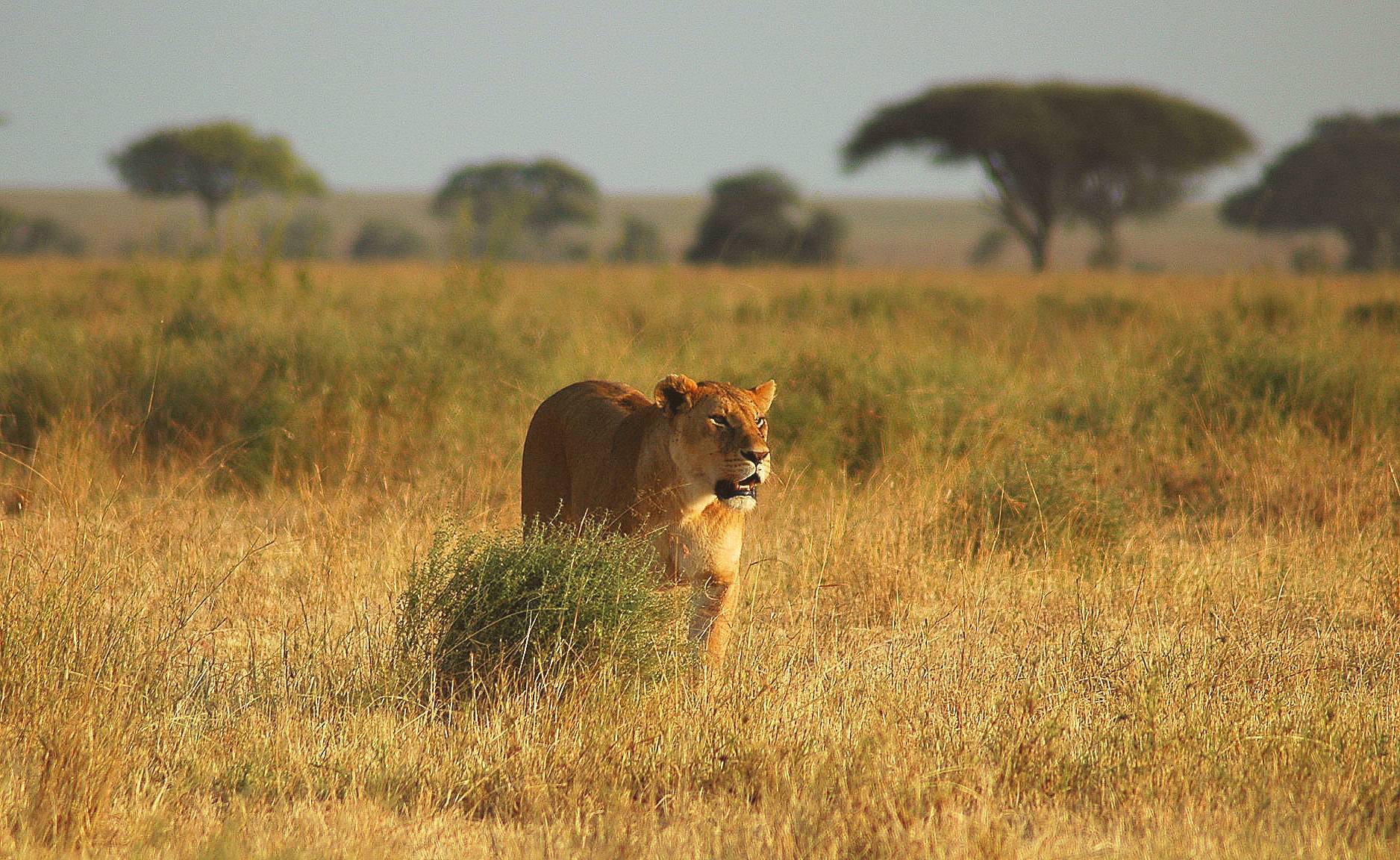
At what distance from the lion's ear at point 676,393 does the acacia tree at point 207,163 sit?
42.6 m

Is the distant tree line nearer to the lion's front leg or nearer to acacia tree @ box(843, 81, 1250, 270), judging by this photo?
acacia tree @ box(843, 81, 1250, 270)

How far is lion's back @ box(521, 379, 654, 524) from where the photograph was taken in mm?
5273

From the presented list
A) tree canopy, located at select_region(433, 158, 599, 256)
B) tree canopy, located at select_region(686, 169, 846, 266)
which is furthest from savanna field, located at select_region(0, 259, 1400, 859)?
tree canopy, located at select_region(433, 158, 599, 256)

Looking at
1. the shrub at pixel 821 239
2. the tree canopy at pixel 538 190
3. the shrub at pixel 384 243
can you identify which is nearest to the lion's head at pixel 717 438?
the shrub at pixel 821 239

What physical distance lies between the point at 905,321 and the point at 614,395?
9.10m

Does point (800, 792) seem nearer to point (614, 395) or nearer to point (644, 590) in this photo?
point (644, 590)

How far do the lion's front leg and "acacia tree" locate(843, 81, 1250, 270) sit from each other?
101ft

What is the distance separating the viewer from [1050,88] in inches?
1481

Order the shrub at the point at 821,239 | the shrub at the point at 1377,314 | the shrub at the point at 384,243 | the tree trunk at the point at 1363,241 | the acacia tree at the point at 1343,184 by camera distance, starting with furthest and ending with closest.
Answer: the shrub at the point at 384,243 < the acacia tree at the point at 1343,184 < the tree trunk at the point at 1363,241 < the shrub at the point at 821,239 < the shrub at the point at 1377,314

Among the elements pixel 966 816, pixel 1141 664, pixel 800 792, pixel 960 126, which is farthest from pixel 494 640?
pixel 960 126

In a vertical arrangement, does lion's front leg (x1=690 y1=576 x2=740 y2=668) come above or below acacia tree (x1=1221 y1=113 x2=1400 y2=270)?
below

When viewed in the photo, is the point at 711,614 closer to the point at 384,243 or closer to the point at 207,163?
the point at 207,163

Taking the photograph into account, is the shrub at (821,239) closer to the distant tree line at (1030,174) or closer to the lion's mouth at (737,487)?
the distant tree line at (1030,174)

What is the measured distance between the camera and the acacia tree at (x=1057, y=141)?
1414 inches
